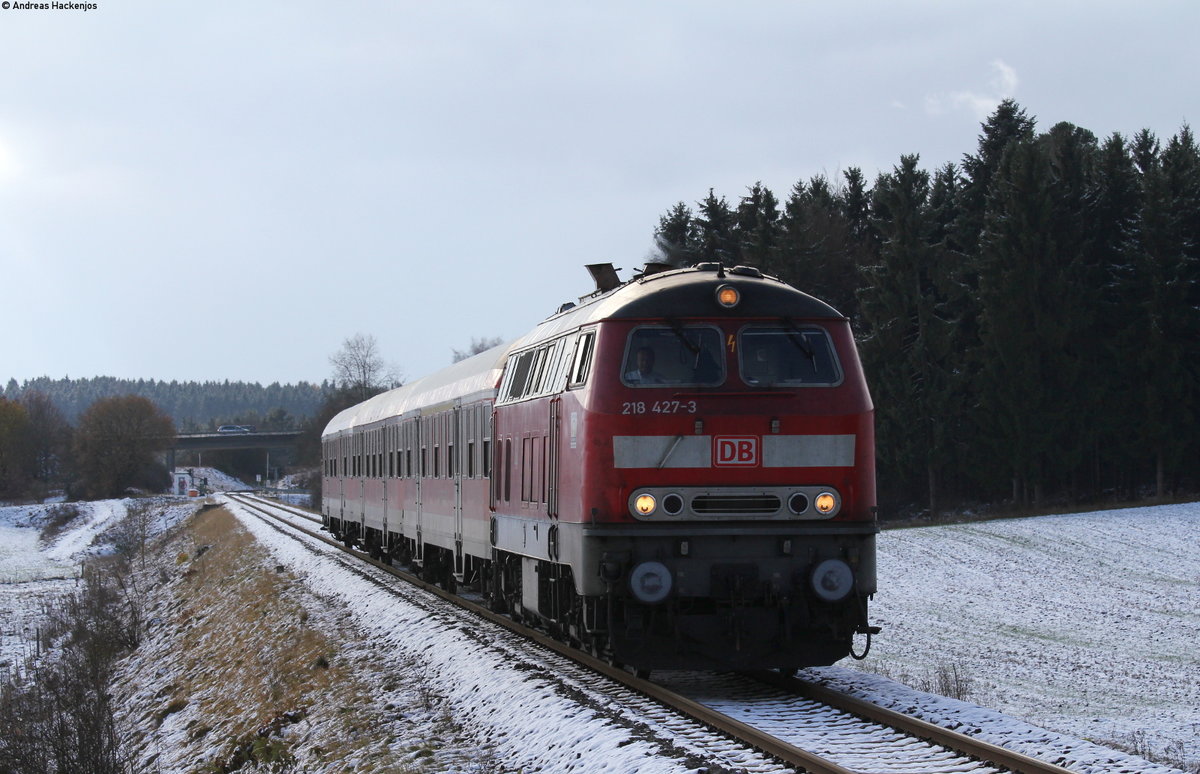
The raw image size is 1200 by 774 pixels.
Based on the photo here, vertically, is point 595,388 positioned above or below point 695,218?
below

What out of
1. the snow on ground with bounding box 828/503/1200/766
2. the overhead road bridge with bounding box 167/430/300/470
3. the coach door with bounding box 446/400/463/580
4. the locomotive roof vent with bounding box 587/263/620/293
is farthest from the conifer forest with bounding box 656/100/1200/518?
the overhead road bridge with bounding box 167/430/300/470

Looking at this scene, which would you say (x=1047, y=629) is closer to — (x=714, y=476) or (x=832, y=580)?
(x=832, y=580)

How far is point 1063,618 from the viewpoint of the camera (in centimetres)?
2630

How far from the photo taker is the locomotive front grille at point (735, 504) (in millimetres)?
11133

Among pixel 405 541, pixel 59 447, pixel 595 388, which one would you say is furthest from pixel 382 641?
pixel 59 447

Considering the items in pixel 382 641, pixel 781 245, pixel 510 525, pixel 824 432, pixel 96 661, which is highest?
pixel 781 245

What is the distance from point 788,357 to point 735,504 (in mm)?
1485

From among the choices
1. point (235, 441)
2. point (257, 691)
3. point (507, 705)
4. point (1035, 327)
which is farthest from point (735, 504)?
point (235, 441)

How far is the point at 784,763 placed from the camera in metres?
8.37

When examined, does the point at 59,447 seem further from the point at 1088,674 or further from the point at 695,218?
the point at 1088,674

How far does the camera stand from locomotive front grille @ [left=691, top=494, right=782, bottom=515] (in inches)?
438

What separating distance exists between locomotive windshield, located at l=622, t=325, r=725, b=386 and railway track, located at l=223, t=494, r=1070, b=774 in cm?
270

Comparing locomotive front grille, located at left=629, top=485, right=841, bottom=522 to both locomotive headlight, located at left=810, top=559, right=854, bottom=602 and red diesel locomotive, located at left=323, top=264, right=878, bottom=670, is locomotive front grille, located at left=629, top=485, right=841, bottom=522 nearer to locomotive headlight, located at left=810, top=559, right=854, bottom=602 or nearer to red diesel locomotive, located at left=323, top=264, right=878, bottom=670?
red diesel locomotive, located at left=323, top=264, right=878, bottom=670

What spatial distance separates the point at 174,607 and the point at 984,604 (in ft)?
71.0
